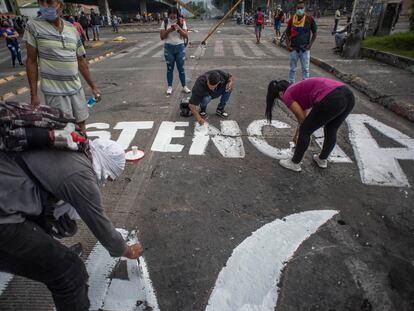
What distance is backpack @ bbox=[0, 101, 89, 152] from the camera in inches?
45.6

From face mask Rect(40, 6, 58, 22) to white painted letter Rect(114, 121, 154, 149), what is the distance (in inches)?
74.2

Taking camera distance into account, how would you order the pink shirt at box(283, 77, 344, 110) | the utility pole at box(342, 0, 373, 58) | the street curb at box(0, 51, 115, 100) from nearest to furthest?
the pink shirt at box(283, 77, 344, 110)
the street curb at box(0, 51, 115, 100)
the utility pole at box(342, 0, 373, 58)

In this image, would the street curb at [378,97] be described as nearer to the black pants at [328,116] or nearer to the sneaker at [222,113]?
the black pants at [328,116]

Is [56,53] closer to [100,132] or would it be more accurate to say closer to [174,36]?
[100,132]

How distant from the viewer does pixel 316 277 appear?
2.12 m

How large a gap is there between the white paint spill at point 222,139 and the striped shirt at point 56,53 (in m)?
1.76

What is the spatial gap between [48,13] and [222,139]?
2643mm

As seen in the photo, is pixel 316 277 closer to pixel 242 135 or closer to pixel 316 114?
pixel 316 114

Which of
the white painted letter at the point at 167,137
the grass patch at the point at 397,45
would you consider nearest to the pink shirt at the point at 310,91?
the white painted letter at the point at 167,137

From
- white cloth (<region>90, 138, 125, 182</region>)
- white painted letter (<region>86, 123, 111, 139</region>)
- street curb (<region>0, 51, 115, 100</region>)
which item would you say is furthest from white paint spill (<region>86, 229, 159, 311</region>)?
street curb (<region>0, 51, 115, 100</region>)

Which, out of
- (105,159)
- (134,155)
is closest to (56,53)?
(134,155)

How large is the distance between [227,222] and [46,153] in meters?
1.80

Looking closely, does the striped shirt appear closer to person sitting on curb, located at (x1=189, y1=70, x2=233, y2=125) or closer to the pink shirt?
person sitting on curb, located at (x1=189, y1=70, x2=233, y2=125)

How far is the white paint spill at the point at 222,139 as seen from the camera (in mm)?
3967
